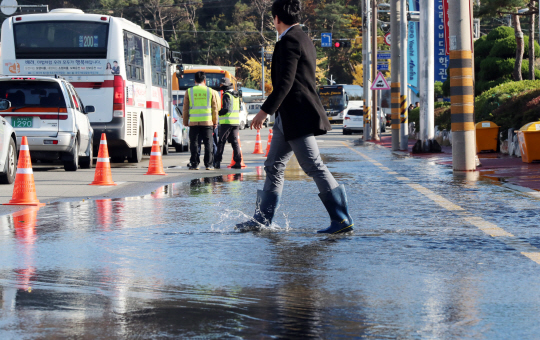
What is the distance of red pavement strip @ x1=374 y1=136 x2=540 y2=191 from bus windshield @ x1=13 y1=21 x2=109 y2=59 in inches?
324

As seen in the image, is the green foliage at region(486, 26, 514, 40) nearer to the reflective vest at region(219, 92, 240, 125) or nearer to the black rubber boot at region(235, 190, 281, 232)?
the reflective vest at region(219, 92, 240, 125)

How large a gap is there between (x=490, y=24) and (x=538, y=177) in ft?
269

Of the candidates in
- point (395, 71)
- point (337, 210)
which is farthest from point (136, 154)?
point (337, 210)

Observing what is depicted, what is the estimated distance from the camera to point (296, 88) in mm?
7883

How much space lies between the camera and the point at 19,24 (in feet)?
67.4

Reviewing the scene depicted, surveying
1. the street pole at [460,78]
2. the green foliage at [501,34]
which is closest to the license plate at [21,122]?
the street pole at [460,78]

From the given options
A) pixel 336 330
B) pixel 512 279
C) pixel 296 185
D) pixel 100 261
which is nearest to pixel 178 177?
pixel 296 185

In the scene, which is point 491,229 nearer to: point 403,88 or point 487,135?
point 487,135

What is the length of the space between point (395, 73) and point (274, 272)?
73.4 ft

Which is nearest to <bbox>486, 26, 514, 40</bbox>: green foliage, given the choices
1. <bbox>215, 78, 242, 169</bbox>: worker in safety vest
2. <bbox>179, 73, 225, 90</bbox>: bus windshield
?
<bbox>179, 73, 225, 90</bbox>: bus windshield

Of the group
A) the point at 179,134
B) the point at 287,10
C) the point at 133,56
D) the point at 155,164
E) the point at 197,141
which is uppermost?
the point at 133,56

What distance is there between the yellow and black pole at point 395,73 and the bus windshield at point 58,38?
1009 cm

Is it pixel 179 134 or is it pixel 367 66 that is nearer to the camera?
pixel 179 134

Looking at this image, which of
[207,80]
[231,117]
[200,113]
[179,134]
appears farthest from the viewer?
[207,80]
